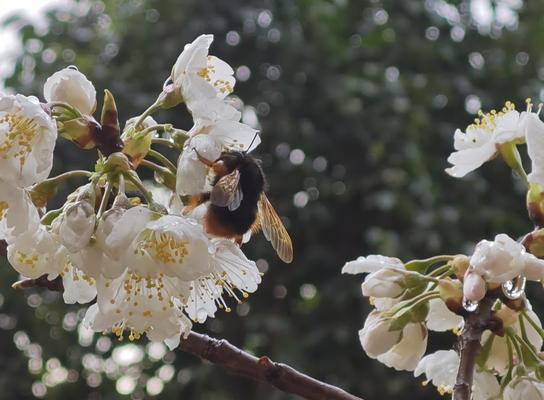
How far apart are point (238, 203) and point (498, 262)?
12.5 inches

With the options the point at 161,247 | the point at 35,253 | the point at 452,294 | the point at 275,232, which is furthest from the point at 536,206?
the point at 35,253

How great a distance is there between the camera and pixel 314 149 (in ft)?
10.3

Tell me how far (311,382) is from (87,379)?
7.47 ft

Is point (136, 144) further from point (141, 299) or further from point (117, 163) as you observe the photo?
point (141, 299)

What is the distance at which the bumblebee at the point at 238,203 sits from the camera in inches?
40.3

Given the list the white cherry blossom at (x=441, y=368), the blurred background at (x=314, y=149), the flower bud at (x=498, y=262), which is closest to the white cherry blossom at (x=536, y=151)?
the flower bud at (x=498, y=262)

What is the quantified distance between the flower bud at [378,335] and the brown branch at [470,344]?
0.08m

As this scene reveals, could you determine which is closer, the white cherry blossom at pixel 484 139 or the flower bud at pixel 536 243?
the flower bud at pixel 536 243

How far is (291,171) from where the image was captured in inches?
122

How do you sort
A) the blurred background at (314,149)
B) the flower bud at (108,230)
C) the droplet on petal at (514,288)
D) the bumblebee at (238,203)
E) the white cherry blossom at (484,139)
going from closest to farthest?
the flower bud at (108,230) → the droplet on petal at (514,288) → the bumblebee at (238,203) → the white cherry blossom at (484,139) → the blurred background at (314,149)

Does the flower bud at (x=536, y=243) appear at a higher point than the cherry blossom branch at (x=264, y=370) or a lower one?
higher

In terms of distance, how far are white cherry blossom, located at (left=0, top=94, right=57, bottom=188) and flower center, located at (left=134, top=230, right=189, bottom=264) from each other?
101mm

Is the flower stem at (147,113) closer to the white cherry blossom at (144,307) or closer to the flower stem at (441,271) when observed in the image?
the white cherry blossom at (144,307)

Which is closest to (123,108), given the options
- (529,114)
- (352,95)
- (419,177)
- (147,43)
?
(147,43)
